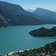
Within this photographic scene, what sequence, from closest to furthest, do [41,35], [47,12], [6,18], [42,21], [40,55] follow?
[40,55] < [41,35] < [42,21] < [6,18] < [47,12]

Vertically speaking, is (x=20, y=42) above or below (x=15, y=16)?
above

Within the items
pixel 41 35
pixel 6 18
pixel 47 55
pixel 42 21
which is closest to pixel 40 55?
pixel 47 55

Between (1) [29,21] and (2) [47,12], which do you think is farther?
(2) [47,12]

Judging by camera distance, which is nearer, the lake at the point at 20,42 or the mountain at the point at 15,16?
the lake at the point at 20,42

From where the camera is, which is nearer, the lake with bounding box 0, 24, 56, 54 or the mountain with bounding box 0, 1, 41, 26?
the lake with bounding box 0, 24, 56, 54

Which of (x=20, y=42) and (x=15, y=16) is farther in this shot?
(x=15, y=16)

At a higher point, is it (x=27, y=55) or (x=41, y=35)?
(x=27, y=55)

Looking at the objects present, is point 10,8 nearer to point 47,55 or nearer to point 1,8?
point 1,8

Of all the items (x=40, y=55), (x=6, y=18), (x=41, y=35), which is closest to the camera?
(x=40, y=55)
